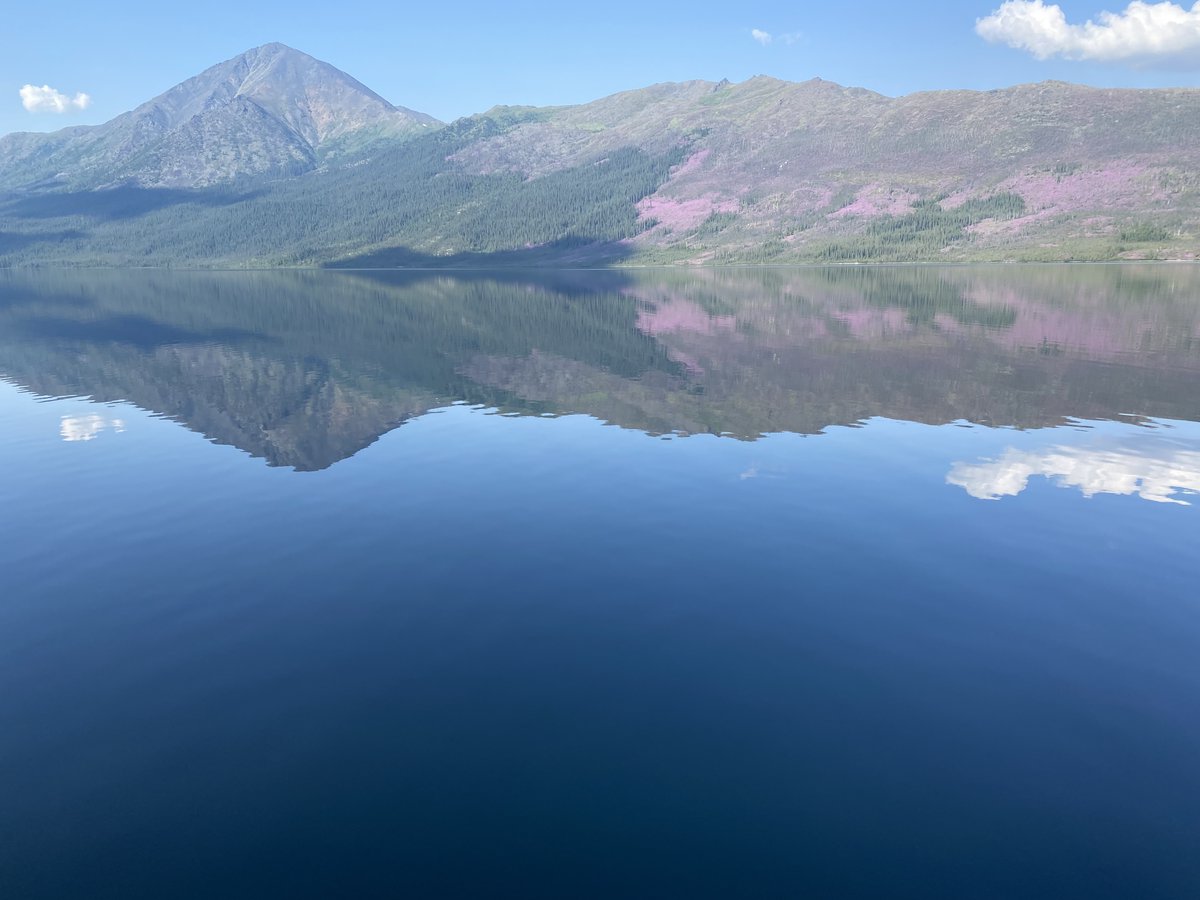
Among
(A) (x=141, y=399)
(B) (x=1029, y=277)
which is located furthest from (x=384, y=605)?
(B) (x=1029, y=277)

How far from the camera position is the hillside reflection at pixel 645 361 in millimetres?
42250

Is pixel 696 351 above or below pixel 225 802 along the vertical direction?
above

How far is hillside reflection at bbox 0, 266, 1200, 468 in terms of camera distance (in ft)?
139

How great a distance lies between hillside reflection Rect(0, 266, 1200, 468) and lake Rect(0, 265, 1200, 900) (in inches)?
46.2

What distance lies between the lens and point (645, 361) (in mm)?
61281

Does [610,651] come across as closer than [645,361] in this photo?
Yes

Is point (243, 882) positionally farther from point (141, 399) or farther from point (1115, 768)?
point (141, 399)

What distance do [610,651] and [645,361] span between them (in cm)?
4601

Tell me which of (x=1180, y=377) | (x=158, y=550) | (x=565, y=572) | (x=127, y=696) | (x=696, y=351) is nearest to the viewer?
(x=127, y=696)

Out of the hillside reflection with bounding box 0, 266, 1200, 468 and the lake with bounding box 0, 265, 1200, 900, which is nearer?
the lake with bounding box 0, 265, 1200, 900

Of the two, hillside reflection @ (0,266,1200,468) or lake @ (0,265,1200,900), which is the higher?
hillside reflection @ (0,266,1200,468)

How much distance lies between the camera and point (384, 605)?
20.0 m

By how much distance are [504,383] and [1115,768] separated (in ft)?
154

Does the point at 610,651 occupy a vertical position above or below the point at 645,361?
below
